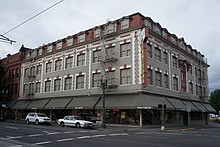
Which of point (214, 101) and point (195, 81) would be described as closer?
point (195, 81)

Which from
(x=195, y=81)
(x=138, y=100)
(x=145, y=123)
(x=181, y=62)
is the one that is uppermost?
(x=181, y=62)

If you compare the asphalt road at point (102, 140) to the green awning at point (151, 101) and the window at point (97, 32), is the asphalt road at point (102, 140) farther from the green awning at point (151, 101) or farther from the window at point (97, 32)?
the window at point (97, 32)

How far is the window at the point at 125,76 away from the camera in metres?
29.0

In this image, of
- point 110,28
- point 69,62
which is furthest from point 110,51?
point 69,62

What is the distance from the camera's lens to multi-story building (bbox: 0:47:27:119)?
4672 centimetres

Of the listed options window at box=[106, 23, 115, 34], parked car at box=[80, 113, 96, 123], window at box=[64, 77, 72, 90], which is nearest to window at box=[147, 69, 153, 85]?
window at box=[106, 23, 115, 34]

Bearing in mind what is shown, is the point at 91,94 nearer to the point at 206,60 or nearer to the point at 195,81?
the point at 195,81

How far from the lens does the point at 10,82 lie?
4922 cm

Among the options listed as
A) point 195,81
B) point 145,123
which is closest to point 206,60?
point 195,81

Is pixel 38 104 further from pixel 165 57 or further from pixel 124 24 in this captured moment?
pixel 165 57

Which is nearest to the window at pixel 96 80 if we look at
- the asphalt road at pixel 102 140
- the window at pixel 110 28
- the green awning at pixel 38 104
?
the window at pixel 110 28

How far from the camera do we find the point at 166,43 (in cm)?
3369

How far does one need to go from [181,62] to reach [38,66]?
23.5m

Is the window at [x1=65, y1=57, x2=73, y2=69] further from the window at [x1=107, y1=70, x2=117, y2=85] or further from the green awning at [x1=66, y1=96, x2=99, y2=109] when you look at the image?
the window at [x1=107, y1=70, x2=117, y2=85]
